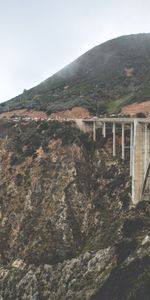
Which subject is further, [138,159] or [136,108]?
[136,108]

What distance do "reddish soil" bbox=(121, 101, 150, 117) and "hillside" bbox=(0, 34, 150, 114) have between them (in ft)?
6.89

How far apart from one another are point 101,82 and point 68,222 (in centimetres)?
7449

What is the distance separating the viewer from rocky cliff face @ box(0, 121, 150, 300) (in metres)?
55.2

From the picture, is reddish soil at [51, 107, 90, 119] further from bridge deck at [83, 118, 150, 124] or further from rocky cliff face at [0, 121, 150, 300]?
bridge deck at [83, 118, 150, 124]

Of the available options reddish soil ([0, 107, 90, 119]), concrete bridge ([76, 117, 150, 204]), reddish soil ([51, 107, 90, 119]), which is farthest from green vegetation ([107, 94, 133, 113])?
concrete bridge ([76, 117, 150, 204])

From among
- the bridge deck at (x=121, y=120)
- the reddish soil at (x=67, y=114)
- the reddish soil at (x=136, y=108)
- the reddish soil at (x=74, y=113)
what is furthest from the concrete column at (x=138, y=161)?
the reddish soil at (x=74, y=113)

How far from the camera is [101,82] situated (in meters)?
136

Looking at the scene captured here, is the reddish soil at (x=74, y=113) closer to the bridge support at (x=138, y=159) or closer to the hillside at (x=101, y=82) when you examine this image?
the hillside at (x=101, y=82)

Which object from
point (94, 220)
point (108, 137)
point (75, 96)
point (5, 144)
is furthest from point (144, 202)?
point (75, 96)

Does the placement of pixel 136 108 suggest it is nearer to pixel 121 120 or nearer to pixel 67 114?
pixel 67 114

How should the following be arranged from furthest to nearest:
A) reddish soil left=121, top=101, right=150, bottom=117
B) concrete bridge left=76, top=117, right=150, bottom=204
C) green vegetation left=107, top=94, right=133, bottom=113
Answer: green vegetation left=107, top=94, right=133, bottom=113 < reddish soil left=121, top=101, right=150, bottom=117 < concrete bridge left=76, top=117, right=150, bottom=204

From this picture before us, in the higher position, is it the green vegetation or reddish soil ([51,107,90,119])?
the green vegetation

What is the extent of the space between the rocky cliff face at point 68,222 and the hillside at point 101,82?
28.9m

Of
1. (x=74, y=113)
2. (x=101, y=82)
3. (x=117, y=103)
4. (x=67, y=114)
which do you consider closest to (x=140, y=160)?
(x=74, y=113)
